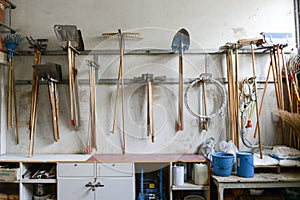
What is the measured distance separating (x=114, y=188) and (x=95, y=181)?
20 centimetres

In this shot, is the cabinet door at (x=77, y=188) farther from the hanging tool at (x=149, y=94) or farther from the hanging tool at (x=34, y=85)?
the hanging tool at (x=149, y=94)

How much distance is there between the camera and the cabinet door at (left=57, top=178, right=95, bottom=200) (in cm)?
277

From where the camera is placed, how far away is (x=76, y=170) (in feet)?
9.09

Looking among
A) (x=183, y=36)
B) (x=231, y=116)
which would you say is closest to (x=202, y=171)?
(x=231, y=116)

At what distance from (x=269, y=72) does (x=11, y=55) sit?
2.98 metres

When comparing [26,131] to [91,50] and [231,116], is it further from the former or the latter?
[231,116]

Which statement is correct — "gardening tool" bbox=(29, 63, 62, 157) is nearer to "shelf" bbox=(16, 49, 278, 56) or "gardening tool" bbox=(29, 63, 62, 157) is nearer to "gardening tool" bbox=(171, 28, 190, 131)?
"shelf" bbox=(16, 49, 278, 56)

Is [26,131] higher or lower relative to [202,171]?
higher

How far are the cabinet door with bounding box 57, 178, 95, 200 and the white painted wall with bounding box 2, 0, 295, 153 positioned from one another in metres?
0.48

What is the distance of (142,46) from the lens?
10.6ft

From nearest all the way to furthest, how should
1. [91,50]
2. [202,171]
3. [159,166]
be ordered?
[202,171]
[159,166]
[91,50]

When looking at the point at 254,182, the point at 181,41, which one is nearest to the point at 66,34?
the point at 181,41

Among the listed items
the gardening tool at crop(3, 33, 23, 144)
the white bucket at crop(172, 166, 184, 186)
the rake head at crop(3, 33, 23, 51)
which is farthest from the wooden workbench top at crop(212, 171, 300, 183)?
the rake head at crop(3, 33, 23, 51)

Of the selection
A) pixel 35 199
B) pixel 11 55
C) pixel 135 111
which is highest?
pixel 11 55
